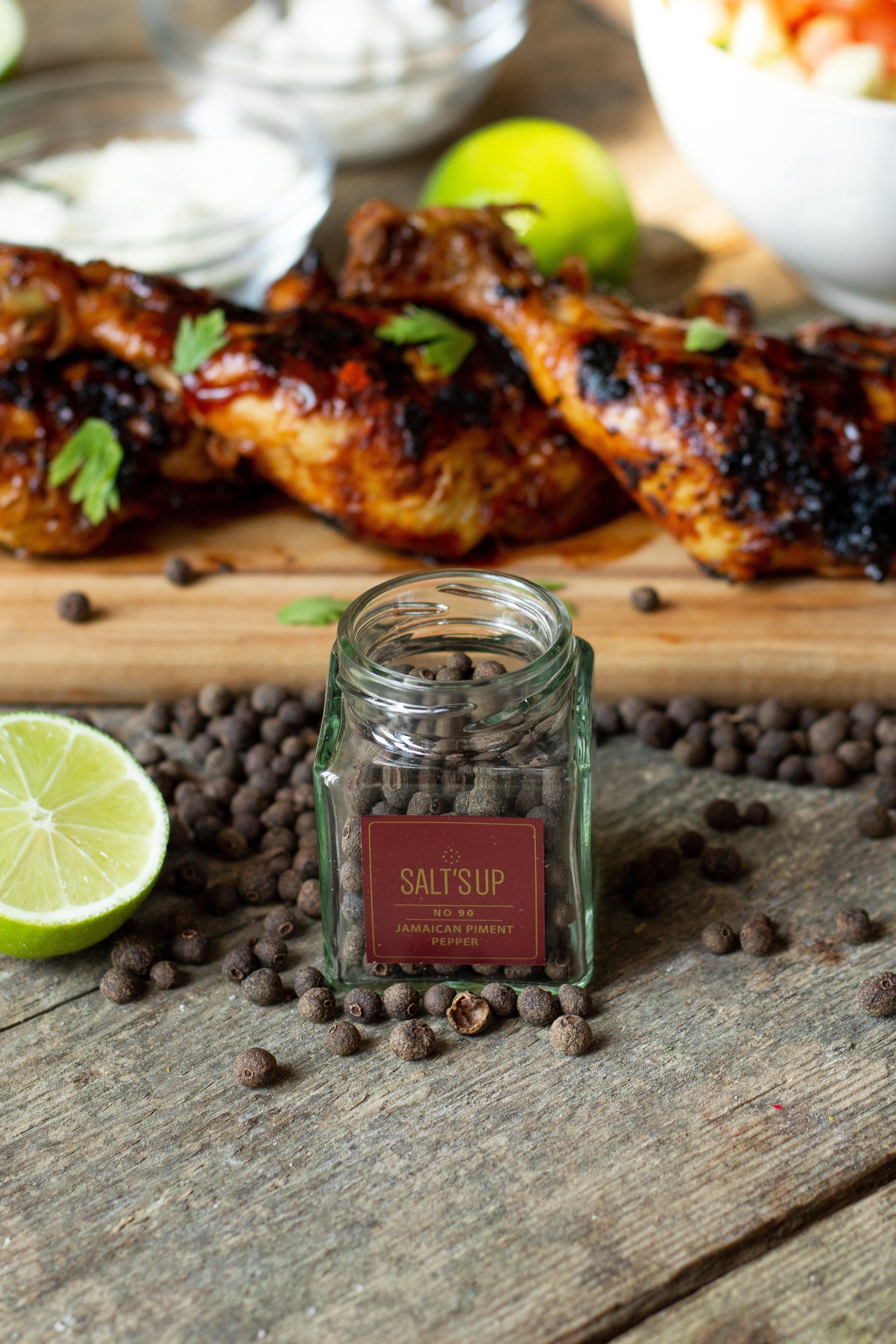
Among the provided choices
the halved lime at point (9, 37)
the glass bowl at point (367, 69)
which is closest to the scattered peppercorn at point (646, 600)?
the glass bowl at point (367, 69)

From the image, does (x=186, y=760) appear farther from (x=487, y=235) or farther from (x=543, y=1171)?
(x=487, y=235)

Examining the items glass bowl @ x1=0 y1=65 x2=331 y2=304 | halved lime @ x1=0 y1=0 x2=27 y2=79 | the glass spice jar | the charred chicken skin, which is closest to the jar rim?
the glass spice jar

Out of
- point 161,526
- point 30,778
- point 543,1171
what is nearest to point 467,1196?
point 543,1171

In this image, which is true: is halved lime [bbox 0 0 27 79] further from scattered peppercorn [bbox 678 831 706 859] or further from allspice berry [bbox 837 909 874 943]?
allspice berry [bbox 837 909 874 943]

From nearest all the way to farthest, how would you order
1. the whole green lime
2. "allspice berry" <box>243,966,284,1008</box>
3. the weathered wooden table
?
the weathered wooden table
"allspice berry" <box>243,966,284,1008</box>
the whole green lime

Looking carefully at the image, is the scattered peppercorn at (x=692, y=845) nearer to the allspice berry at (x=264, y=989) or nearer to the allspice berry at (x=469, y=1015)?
the allspice berry at (x=469, y=1015)

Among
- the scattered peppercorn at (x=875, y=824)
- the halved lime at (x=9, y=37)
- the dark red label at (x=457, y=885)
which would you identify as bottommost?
the scattered peppercorn at (x=875, y=824)
